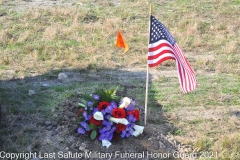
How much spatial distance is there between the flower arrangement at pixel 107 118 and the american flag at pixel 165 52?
73cm

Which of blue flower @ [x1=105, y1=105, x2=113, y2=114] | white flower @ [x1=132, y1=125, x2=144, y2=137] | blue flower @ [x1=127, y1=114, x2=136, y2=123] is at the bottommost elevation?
white flower @ [x1=132, y1=125, x2=144, y2=137]

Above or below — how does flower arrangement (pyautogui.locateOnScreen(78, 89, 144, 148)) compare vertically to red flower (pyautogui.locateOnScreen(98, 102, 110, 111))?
below

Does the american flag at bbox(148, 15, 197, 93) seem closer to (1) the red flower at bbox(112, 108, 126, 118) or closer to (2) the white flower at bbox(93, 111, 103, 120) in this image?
(1) the red flower at bbox(112, 108, 126, 118)

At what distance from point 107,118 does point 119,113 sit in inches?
6.7

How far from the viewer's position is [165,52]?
5.30 m

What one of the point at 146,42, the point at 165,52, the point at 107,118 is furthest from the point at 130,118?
the point at 146,42

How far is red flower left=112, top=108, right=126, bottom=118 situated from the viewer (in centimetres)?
522

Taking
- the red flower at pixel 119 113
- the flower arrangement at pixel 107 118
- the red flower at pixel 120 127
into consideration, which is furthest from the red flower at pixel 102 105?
the red flower at pixel 120 127

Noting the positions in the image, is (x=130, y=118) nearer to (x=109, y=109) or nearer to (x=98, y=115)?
(x=109, y=109)

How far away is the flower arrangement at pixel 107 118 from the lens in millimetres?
5238

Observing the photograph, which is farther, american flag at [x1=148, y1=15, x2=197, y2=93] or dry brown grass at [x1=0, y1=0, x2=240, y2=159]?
dry brown grass at [x1=0, y1=0, x2=240, y2=159]

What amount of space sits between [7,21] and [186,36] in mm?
4498

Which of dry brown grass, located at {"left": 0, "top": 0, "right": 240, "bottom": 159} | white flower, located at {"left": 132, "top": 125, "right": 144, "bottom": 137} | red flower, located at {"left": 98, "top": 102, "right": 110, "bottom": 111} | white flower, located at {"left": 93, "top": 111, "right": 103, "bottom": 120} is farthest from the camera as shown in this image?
dry brown grass, located at {"left": 0, "top": 0, "right": 240, "bottom": 159}

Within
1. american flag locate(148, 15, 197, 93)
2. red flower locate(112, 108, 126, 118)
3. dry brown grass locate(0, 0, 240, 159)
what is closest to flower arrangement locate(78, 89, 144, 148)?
red flower locate(112, 108, 126, 118)
